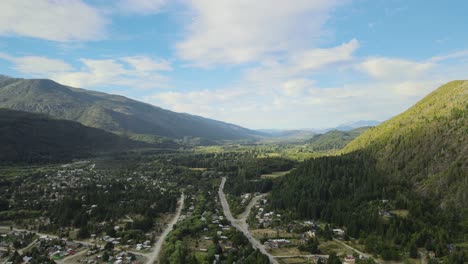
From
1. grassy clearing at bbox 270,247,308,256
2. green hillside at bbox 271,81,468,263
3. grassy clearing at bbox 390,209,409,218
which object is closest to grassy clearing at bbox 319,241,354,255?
green hillside at bbox 271,81,468,263

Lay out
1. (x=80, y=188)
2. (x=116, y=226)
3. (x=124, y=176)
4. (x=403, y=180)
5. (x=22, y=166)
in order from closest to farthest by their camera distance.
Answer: (x=116, y=226), (x=403, y=180), (x=80, y=188), (x=124, y=176), (x=22, y=166)

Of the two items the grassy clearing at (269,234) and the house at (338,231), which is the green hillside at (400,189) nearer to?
the house at (338,231)

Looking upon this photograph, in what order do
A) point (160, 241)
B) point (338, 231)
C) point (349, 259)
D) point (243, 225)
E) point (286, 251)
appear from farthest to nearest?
1. point (243, 225)
2. point (338, 231)
3. point (160, 241)
4. point (286, 251)
5. point (349, 259)

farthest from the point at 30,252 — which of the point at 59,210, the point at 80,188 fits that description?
the point at 80,188

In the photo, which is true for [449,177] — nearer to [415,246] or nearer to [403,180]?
[403,180]

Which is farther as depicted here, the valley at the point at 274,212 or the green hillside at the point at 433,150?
the green hillside at the point at 433,150

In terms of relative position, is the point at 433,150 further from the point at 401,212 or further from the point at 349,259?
the point at 349,259

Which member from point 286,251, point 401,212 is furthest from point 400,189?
point 286,251

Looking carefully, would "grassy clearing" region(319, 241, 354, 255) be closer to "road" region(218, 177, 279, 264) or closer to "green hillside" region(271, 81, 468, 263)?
"green hillside" region(271, 81, 468, 263)

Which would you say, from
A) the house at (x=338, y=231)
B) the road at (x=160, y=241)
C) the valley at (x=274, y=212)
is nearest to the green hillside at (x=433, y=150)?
the valley at (x=274, y=212)
